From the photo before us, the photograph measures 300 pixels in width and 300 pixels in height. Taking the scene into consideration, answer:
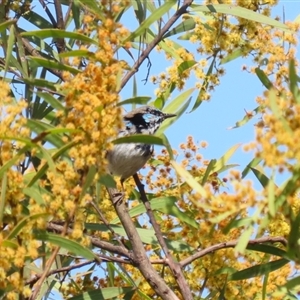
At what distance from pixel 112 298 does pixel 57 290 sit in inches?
14.1

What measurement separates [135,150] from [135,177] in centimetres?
42

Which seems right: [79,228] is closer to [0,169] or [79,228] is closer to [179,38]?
[0,169]

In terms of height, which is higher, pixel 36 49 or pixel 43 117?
pixel 36 49

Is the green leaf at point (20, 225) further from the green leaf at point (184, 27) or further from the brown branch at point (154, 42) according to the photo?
the green leaf at point (184, 27)

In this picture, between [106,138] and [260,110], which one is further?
[260,110]

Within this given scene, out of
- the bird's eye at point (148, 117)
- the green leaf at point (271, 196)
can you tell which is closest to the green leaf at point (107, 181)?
the green leaf at point (271, 196)

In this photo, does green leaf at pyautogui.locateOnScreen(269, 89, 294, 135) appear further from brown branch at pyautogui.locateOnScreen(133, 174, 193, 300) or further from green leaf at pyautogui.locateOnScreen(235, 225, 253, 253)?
brown branch at pyautogui.locateOnScreen(133, 174, 193, 300)

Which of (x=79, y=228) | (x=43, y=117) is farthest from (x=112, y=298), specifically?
(x=79, y=228)

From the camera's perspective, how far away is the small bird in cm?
334

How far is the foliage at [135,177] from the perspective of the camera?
167cm

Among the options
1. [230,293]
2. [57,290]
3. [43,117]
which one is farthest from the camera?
[57,290]

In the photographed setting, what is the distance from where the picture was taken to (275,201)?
1561 millimetres

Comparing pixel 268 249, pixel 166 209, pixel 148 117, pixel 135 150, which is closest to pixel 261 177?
pixel 268 249

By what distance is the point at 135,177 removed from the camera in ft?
10.2
